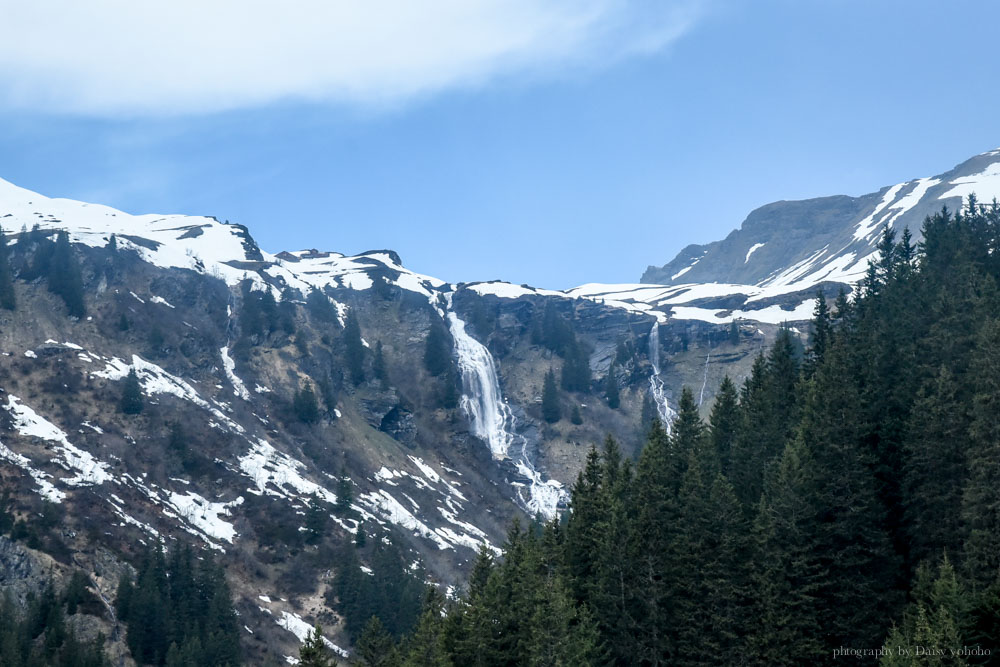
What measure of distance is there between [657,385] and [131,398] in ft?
338

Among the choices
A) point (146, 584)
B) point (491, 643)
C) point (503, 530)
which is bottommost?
point (503, 530)

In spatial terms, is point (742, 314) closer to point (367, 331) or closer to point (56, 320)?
point (367, 331)

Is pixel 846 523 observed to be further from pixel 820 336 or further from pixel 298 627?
pixel 298 627

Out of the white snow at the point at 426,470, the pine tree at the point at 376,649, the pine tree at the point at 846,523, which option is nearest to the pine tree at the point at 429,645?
the pine tree at the point at 376,649

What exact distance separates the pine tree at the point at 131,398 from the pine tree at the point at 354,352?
4778 cm

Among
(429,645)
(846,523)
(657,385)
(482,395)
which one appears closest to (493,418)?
(482,395)

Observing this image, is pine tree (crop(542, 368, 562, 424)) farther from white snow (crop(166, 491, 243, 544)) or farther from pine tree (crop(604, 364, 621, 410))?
white snow (crop(166, 491, 243, 544))

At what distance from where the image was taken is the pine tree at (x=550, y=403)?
160m

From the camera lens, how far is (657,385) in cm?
17362

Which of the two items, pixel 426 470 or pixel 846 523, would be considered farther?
pixel 426 470

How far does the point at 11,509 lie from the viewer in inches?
3177

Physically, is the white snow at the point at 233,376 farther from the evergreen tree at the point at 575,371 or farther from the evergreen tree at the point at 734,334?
the evergreen tree at the point at 734,334

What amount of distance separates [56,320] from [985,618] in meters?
119

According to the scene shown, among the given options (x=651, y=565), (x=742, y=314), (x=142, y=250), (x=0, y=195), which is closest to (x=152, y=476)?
(x=142, y=250)
